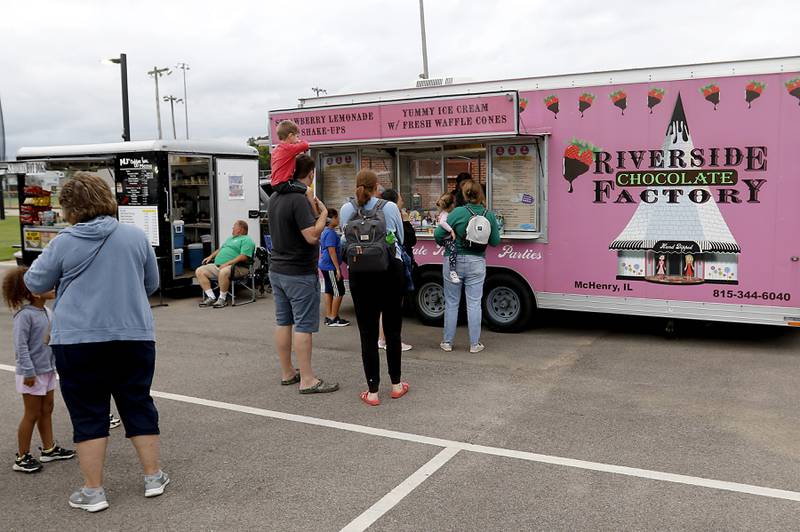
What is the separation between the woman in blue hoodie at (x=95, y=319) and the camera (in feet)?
13.1

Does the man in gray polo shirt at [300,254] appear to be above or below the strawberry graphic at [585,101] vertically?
below

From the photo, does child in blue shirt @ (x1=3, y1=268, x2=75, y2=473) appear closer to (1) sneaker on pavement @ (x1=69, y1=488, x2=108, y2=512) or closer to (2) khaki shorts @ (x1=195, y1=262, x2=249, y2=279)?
(1) sneaker on pavement @ (x1=69, y1=488, x2=108, y2=512)

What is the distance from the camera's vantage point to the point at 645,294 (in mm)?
7980

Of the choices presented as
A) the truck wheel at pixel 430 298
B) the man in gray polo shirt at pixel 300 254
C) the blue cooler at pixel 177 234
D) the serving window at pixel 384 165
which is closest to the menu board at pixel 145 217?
the blue cooler at pixel 177 234

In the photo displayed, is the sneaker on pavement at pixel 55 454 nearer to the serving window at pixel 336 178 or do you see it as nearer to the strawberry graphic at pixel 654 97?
the serving window at pixel 336 178

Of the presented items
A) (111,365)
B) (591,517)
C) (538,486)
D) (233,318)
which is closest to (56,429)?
(111,365)

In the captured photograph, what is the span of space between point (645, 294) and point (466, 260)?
191cm

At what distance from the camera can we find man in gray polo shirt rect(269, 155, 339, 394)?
6043 mm

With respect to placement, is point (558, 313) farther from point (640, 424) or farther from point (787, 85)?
point (640, 424)

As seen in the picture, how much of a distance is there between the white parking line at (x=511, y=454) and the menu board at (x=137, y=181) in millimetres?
6060

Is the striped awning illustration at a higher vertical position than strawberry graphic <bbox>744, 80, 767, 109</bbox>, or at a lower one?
lower

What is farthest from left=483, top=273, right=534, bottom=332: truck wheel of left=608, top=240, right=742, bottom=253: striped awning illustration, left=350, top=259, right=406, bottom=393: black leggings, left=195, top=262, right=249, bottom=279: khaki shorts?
left=195, top=262, right=249, bottom=279: khaki shorts

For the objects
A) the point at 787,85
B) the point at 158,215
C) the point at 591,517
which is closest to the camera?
the point at 591,517

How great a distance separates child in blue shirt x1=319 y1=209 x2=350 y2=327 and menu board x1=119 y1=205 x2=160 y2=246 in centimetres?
357
